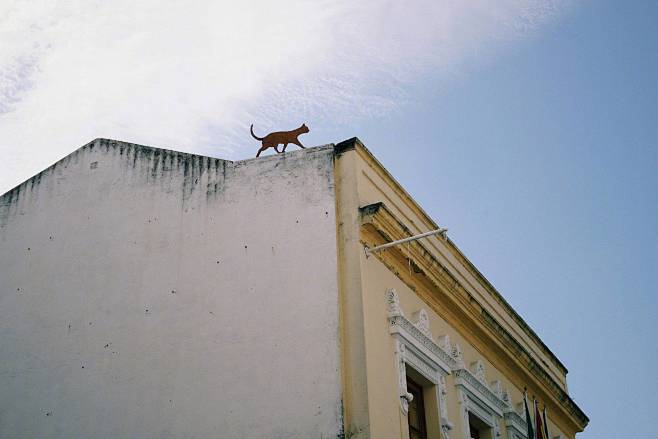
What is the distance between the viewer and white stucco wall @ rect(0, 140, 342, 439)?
10.3 metres

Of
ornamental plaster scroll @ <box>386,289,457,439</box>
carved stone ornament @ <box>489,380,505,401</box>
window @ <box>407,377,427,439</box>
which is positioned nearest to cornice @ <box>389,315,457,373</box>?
ornamental plaster scroll @ <box>386,289,457,439</box>

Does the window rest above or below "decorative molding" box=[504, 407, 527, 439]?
below

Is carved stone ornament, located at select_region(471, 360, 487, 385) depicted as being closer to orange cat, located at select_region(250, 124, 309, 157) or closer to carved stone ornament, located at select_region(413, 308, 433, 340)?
carved stone ornament, located at select_region(413, 308, 433, 340)

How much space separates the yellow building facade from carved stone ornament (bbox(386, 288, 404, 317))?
0.01m

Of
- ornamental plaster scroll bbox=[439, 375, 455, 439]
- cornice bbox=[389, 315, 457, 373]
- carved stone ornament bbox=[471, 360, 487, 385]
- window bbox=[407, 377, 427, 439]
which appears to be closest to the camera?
cornice bbox=[389, 315, 457, 373]

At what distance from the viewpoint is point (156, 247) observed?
11.9 metres

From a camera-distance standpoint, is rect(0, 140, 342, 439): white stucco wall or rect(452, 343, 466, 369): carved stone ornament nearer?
rect(0, 140, 342, 439): white stucco wall

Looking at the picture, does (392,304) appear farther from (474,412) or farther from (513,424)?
(513,424)

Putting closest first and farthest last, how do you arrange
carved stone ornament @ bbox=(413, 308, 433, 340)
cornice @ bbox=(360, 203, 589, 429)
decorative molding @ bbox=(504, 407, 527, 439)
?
cornice @ bbox=(360, 203, 589, 429) → carved stone ornament @ bbox=(413, 308, 433, 340) → decorative molding @ bbox=(504, 407, 527, 439)

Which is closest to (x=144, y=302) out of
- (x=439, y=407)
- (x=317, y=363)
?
(x=317, y=363)

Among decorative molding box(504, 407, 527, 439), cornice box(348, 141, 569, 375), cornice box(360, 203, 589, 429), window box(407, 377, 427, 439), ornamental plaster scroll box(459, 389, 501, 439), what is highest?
cornice box(348, 141, 569, 375)

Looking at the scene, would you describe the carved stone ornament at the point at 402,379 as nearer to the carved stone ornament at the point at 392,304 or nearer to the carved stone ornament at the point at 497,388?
the carved stone ornament at the point at 392,304

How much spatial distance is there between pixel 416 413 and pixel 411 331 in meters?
1.12

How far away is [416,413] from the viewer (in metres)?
11.6
